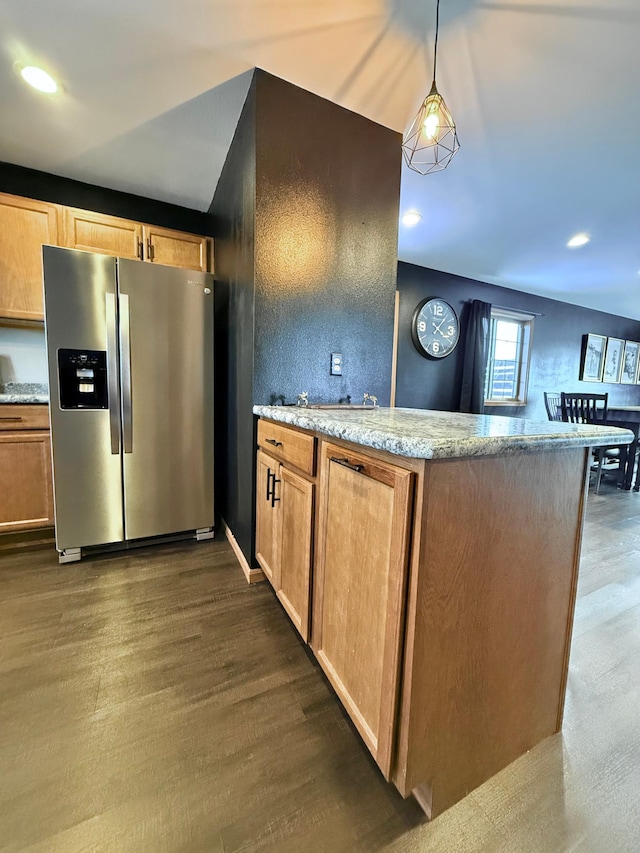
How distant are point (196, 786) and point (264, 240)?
2.01 meters

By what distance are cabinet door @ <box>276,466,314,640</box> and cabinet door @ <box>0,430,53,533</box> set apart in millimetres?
1689

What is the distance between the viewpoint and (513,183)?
251cm

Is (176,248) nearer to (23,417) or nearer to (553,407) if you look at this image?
(23,417)

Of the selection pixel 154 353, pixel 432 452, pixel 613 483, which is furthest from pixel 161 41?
pixel 613 483

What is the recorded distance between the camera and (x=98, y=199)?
2582 mm

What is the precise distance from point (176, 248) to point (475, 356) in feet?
11.3

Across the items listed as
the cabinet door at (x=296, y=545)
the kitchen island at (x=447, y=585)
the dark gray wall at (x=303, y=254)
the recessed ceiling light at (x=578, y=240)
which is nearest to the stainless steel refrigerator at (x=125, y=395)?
the dark gray wall at (x=303, y=254)

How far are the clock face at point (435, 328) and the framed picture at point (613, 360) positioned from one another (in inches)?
150

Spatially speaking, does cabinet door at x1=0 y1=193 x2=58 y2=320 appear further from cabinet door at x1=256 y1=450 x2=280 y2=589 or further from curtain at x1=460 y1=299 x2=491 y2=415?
curtain at x1=460 y1=299 x2=491 y2=415

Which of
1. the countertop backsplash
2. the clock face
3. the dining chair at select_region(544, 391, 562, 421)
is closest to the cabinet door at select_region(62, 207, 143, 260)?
the countertop backsplash

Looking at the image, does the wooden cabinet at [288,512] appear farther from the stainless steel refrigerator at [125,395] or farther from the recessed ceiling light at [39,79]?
the recessed ceiling light at [39,79]

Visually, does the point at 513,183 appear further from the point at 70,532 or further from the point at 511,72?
the point at 70,532

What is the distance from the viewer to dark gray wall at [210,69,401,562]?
1.70 m

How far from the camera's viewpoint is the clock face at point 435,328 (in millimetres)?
4016
